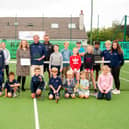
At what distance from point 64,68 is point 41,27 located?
30.6 m

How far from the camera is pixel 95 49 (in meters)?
8.86

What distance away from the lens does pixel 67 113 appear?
5.91 meters

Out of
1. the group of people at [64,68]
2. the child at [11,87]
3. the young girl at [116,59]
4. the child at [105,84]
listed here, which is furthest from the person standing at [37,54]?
the young girl at [116,59]

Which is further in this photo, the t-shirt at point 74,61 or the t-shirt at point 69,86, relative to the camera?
the t-shirt at point 74,61

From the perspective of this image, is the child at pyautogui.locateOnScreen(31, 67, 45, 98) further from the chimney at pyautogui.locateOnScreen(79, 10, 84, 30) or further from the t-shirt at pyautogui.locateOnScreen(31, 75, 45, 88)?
the chimney at pyautogui.locateOnScreen(79, 10, 84, 30)

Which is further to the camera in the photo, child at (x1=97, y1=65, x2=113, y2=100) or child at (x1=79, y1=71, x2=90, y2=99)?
child at (x1=79, y1=71, x2=90, y2=99)

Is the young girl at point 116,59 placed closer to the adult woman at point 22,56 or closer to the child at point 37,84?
the child at point 37,84

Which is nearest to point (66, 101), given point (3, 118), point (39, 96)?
→ point (39, 96)

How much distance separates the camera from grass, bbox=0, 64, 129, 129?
5.08 m

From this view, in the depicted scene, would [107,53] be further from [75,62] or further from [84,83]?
[84,83]

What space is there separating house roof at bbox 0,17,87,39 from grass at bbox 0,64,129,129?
29.6m

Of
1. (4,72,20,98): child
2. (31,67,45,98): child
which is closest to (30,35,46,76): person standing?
(31,67,45,98): child

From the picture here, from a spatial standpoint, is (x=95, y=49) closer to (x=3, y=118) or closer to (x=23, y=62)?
(x=23, y=62)

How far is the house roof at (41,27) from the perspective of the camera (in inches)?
1475
